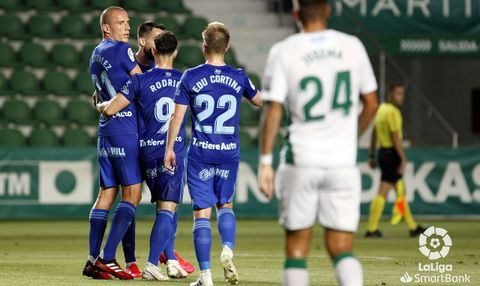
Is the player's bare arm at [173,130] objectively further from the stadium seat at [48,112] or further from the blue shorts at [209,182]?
the stadium seat at [48,112]

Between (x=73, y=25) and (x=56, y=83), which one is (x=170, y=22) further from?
(x=56, y=83)

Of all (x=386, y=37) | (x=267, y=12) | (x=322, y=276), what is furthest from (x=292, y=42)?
(x=267, y=12)

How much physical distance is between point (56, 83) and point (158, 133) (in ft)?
42.9

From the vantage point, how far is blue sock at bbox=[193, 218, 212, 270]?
944 centimetres

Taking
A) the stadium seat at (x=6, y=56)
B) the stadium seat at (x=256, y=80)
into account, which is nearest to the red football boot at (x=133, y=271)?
the stadium seat at (x=256, y=80)

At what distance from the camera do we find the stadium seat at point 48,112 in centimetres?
2269

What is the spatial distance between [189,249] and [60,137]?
857 cm

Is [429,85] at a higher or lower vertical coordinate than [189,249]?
higher

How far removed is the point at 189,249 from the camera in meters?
14.6

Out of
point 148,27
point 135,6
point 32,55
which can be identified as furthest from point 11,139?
point 148,27

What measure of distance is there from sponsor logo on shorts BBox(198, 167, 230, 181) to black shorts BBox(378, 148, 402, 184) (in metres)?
7.78

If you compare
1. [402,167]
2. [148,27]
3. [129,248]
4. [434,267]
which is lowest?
[434,267]

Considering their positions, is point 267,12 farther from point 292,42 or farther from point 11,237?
point 292,42

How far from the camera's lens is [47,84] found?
76.5 ft
